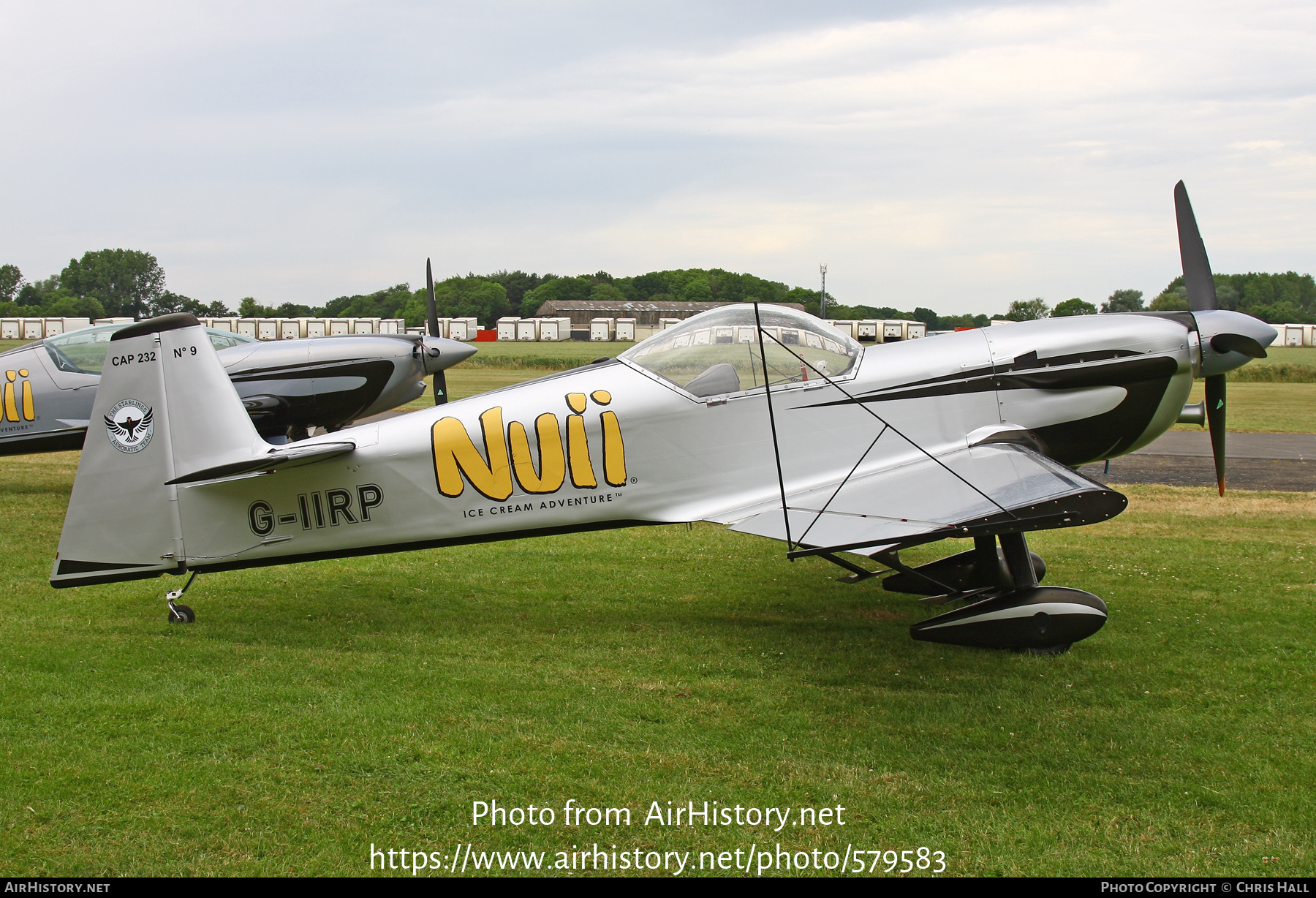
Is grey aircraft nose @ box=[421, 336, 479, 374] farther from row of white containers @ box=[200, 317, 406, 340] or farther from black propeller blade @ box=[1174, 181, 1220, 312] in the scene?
row of white containers @ box=[200, 317, 406, 340]

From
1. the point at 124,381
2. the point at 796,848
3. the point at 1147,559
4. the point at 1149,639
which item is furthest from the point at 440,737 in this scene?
the point at 1147,559

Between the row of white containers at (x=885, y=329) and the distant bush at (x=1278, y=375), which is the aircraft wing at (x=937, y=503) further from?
the distant bush at (x=1278, y=375)

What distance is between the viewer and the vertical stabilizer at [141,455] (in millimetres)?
6117

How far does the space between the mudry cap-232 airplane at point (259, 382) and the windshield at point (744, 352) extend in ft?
20.1

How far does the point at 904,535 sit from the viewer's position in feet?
16.3

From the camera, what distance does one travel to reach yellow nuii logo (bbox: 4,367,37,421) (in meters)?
11.2

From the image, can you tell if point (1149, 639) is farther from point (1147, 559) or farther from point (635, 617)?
point (635, 617)

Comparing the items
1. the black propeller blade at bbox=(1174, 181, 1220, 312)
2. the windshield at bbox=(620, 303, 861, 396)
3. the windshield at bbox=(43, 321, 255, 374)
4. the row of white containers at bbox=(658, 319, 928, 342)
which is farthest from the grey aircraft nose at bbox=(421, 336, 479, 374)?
the row of white containers at bbox=(658, 319, 928, 342)

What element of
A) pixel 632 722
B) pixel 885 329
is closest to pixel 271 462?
pixel 632 722

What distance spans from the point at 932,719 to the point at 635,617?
2.59 m

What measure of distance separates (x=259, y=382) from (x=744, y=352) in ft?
24.2

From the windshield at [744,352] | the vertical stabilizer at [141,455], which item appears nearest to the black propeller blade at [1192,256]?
the windshield at [744,352]

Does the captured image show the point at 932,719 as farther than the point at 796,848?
Yes

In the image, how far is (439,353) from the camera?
1226 cm
